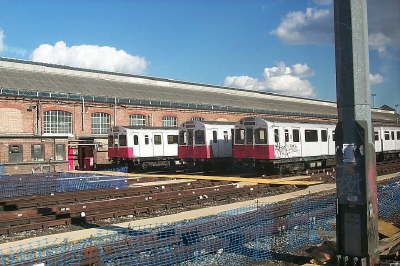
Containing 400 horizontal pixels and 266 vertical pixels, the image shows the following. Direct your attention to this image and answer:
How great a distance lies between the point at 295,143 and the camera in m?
22.7

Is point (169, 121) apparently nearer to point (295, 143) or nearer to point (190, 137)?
point (190, 137)

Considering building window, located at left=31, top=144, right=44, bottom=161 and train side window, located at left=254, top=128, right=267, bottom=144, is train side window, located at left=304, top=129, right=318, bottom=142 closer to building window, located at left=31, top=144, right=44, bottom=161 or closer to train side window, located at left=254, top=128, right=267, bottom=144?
train side window, located at left=254, top=128, right=267, bottom=144

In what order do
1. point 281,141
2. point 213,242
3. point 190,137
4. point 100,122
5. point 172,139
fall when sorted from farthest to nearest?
point 100,122, point 172,139, point 190,137, point 281,141, point 213,242

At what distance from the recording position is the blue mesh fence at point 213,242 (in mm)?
6621

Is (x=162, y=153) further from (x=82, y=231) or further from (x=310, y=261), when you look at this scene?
(x=310, y=261)

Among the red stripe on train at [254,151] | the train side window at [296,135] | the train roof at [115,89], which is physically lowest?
the red stripe on train at [254,151]

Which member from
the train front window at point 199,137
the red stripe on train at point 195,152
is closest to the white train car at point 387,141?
the red stripe on train at point 195,152

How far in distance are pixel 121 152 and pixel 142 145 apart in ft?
5.41

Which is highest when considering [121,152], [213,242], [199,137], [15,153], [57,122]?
[57,122]

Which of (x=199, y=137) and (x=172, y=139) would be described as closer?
(x=199, y=137)

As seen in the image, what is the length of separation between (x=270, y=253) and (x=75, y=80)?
33922 millimetres

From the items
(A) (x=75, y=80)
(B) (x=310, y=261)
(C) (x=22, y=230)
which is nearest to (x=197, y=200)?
(C) (x=22, y=230)

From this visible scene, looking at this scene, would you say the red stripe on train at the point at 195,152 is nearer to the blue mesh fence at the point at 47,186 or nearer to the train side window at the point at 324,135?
the blue mesh fence at the point at 47,186

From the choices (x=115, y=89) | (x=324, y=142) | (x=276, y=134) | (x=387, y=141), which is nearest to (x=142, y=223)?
(x=276, y=134)
